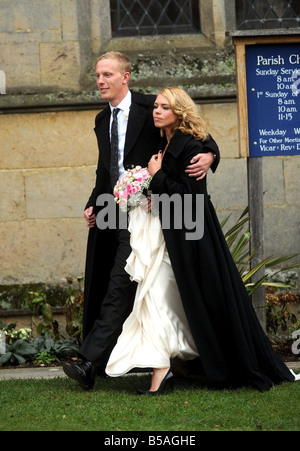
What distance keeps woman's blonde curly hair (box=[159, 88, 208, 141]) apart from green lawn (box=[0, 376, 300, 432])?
1.70 metres

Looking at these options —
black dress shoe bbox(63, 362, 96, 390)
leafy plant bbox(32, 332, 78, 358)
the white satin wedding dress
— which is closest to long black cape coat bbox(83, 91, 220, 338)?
the white satin wedding dress

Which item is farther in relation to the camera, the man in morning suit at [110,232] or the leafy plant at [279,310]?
the leafy plant at [279,310]

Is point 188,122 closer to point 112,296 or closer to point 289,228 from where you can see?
point 112,296

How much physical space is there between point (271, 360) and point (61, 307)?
284 cm

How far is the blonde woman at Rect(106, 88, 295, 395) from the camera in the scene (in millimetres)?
5723

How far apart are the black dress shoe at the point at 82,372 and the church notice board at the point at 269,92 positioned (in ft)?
7.02

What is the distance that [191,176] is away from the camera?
5773 mm

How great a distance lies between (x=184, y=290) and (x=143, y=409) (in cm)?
87

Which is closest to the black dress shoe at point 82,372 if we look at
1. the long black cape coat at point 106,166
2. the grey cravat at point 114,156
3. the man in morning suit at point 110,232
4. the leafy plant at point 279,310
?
the man in morning suit at point 110,232

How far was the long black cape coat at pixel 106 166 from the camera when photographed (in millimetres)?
6012

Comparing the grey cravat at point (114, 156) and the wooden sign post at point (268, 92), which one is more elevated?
the wooden sign post at point (268, 92)

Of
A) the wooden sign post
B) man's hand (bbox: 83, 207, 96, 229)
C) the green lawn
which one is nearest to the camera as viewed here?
the green lawn

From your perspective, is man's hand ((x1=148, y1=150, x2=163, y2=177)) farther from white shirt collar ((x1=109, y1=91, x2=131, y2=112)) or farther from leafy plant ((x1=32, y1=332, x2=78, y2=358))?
leafy plant ((x1=32, y1=332, x2=78, y2=358))

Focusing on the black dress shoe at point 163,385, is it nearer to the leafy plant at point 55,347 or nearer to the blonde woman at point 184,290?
the blonde woman at point 184,290
